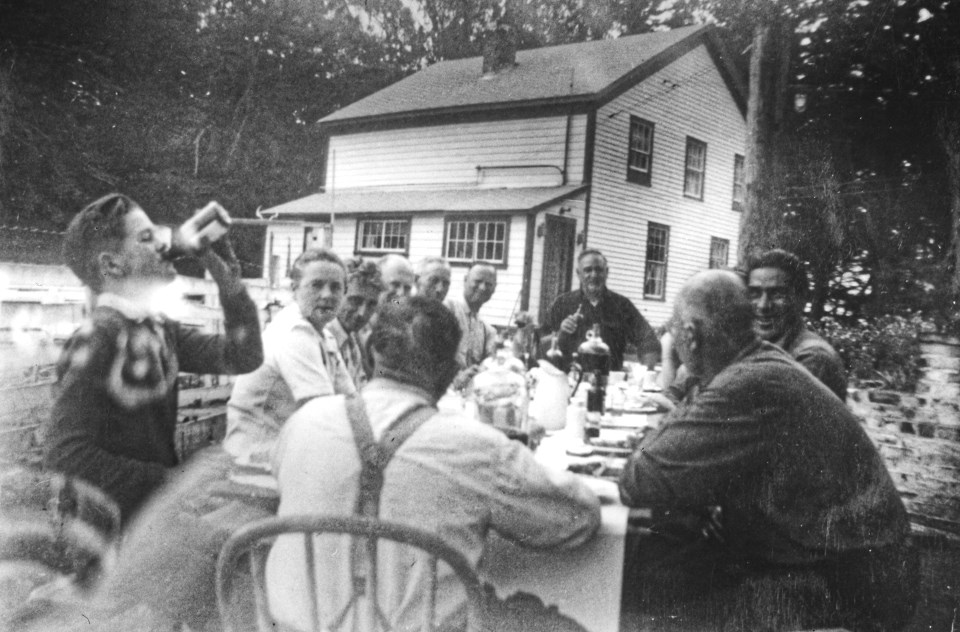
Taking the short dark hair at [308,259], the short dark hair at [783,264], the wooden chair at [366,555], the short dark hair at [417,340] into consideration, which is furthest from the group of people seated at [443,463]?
the short dark hair at [783,264]

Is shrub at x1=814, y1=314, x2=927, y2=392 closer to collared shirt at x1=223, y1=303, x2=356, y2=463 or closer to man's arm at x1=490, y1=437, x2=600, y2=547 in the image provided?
man's arm at x1=490, y1=437, x2=600, y2=547

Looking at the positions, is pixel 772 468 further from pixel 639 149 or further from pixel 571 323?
pixel 571 323

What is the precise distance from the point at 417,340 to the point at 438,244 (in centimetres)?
121

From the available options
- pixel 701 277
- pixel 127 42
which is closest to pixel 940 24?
pixel 701 277

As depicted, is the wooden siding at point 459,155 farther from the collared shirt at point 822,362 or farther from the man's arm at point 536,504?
the man's arm at point 536,504

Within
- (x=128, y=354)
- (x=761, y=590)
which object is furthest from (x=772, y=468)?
(x=128, y=354)

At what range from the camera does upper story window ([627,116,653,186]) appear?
105 inches

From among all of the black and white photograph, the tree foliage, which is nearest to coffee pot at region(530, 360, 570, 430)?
the black and white photograph

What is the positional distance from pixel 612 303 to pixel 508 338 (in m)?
0.58

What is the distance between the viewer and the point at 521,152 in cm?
261

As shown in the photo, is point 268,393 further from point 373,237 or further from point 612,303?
point 612,303

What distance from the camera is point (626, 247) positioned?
2947mm

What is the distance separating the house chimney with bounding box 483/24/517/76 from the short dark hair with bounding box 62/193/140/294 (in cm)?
136

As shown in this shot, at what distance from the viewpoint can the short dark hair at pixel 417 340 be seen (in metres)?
1.55
